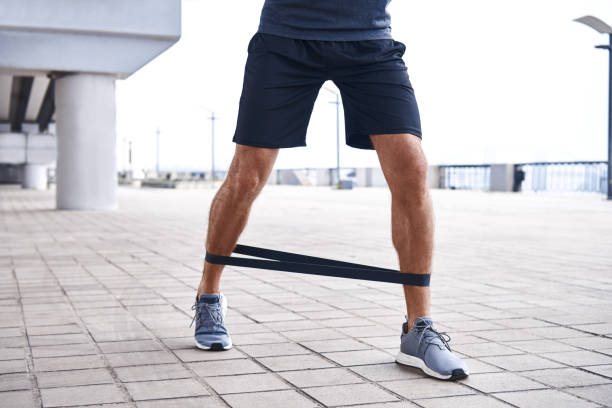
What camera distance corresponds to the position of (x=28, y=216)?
48.4 feet

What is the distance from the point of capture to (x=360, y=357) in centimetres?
315

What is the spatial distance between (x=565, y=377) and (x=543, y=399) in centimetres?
32

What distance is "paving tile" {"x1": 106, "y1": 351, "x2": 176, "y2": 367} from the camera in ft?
10.1

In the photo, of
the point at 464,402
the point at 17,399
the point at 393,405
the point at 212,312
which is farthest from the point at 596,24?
the point at 17,399

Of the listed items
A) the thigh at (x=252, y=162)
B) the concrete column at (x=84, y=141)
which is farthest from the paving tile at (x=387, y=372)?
the concrete column at (x=84, y=141)

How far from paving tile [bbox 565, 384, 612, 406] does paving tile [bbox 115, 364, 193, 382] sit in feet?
4.40

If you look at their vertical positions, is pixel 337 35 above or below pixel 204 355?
above

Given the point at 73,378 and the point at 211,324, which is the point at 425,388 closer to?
the point at 211,324

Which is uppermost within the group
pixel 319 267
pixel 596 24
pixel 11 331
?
pixel 596 24

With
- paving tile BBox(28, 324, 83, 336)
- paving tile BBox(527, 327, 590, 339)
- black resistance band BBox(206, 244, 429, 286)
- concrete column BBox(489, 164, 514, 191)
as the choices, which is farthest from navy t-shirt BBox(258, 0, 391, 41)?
concrete column BBox(489, 164, 514, 191)

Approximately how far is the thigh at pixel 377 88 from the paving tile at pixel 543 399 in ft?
3.42

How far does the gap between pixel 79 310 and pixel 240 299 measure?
3.06 ft

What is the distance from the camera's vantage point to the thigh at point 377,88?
119 inches

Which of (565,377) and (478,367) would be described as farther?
(478,367)
